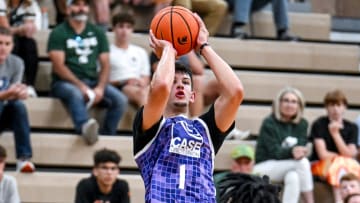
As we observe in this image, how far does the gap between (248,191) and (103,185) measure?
2511 mm

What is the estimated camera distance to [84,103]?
9.13 m

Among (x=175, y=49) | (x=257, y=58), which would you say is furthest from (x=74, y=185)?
(x=175, y=49)

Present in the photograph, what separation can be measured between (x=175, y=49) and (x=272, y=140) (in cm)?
393

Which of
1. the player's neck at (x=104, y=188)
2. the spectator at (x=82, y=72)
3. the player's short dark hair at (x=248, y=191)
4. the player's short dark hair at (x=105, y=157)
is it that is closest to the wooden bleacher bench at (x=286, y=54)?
the spectator at (x=82, y=72)

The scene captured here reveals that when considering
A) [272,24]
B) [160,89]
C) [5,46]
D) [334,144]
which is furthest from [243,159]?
[160,89]

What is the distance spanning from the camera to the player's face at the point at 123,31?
31.3 ft

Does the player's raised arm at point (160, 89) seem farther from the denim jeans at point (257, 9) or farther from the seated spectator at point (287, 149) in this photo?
the denim jeans at point (257, 9)

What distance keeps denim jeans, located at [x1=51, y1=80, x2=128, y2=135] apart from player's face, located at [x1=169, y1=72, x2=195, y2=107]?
4.02 meters

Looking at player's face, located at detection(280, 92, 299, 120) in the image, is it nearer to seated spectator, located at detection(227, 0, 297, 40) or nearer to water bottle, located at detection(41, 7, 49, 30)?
seated spectator, located at detection(227, 0, 297, 40)

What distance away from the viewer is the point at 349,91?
1060 cm

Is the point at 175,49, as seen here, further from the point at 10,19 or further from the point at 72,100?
the point at 10,19

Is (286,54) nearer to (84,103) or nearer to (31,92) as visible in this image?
(84,103)

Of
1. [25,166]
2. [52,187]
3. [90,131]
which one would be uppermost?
[90,131]

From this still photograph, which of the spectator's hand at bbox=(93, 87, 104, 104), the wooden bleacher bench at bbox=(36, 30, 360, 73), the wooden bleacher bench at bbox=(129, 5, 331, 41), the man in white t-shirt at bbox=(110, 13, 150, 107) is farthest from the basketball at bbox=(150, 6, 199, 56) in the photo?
the wooden bleacher bench at bbox=(129, 5, 331, 41)
